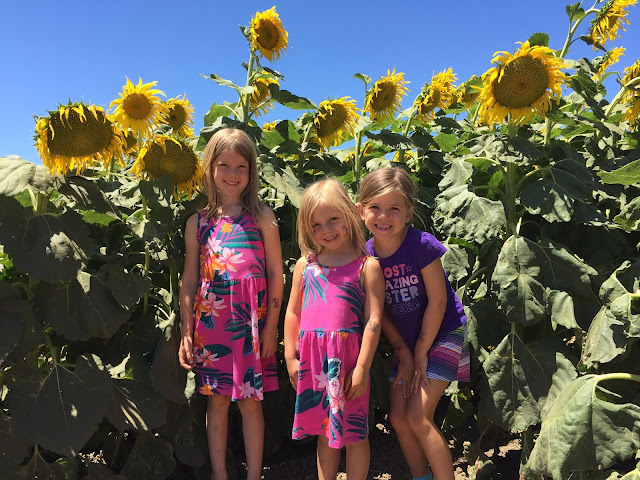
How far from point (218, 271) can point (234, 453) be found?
120cm

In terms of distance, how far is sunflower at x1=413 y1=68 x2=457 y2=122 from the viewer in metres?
3.98

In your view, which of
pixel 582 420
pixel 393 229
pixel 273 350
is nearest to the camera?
pixel 582 420

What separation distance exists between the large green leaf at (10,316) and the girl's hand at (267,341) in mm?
995

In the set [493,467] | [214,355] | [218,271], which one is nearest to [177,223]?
[218,271]

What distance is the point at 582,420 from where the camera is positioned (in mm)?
2242

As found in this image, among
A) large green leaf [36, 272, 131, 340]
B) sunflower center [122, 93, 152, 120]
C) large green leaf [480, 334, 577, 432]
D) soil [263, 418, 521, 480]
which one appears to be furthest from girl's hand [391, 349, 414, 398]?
sunflower center [122, 93, 152, 120]

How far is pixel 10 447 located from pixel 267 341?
A: 1132 mm

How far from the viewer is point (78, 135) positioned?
95.2 inches

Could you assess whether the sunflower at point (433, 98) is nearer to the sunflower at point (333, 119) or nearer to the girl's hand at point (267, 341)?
the sunflower at point (333, 119)

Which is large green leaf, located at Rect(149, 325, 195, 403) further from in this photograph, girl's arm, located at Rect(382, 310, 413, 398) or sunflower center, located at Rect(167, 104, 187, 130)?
sunflower center, located at Rect(167, 104, 187, 130)

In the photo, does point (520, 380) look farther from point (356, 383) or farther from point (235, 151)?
point (235, 151)

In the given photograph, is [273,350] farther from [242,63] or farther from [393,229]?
[242,63]

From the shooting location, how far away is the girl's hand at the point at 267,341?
9.02 ft

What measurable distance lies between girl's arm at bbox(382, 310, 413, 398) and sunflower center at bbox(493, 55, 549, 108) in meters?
1.23
